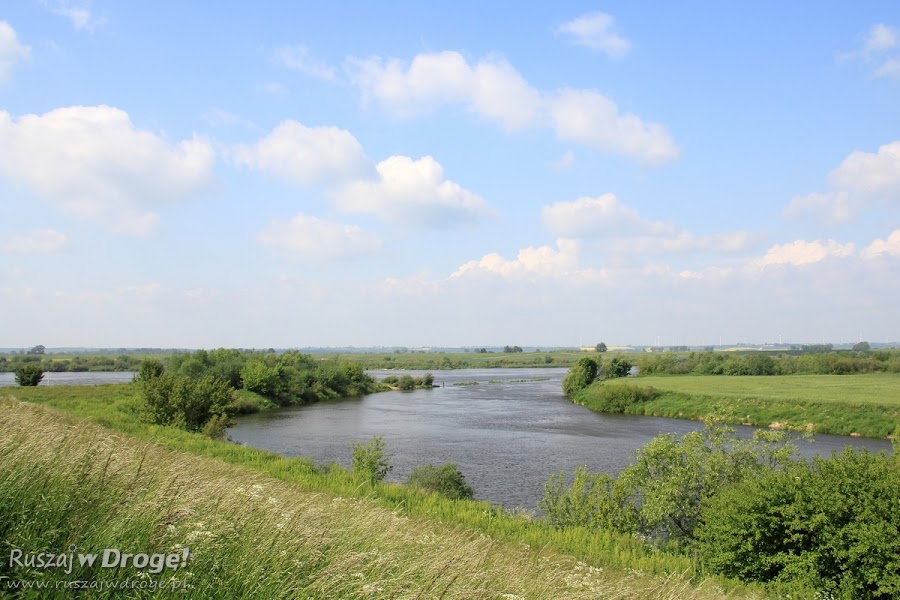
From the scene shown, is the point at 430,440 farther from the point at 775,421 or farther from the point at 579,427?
the point at 775,421

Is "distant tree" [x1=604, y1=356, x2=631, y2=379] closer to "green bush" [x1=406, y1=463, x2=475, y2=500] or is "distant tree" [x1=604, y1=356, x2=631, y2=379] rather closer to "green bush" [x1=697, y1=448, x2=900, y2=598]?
"green bush" [x1=406, y1=463, x2=475, y2=500]

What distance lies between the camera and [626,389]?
66062 mm

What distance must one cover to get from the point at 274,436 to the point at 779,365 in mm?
86303

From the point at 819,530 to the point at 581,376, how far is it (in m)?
70.7

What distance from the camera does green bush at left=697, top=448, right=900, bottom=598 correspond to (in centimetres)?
1005

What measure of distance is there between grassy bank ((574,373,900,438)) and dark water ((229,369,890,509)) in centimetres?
290

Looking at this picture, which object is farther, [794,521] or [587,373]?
[587,373]

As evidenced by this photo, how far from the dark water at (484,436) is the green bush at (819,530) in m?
12.0

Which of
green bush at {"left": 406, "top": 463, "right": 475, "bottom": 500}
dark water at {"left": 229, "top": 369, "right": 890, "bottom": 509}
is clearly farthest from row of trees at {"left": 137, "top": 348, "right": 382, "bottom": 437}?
green bush at {"left": 406, "top": 463, "right": 475, "bottom": 500}

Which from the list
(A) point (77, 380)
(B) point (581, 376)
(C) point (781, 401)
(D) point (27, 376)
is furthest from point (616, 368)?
(A) point (77, 380)

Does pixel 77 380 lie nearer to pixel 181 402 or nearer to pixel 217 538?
pixel 181 402

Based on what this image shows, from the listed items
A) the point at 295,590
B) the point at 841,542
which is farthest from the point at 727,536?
the point at 295,590

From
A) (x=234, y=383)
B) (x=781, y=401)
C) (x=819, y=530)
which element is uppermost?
(x=819, y=530)

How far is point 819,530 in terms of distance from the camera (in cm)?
1091
